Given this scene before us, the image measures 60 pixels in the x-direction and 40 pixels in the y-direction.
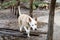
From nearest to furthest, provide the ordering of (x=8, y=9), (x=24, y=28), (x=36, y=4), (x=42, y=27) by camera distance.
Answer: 1. (x=24, y=28)
2. (x=42, y=27)
3. (x=8, y=9)
4. (x=36, y=4)

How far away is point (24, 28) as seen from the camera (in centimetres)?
593

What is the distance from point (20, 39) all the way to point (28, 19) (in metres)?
0.70

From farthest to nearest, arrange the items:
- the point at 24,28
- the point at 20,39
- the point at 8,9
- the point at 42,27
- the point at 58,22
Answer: the point at 8,9
the point at 58,22
the point at 42,27
the point at 24,28
the point at 20,39

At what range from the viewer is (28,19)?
5.41 metres

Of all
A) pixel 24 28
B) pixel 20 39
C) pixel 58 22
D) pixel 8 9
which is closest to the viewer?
pixel 20 39

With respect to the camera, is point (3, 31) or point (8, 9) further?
point (8, 9)

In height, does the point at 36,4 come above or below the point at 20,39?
above

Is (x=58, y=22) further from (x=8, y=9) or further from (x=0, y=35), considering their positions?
(x=8, y=9)

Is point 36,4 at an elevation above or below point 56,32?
above

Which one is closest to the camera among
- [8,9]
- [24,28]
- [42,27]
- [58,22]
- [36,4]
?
[24,28]

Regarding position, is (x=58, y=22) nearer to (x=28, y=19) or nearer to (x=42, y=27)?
(x=42, y=27)

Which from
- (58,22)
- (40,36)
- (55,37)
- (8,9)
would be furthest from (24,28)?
(8,9)

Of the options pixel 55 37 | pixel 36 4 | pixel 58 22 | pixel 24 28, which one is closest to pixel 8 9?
pixel 36 4

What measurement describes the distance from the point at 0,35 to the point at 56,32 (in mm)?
2081
